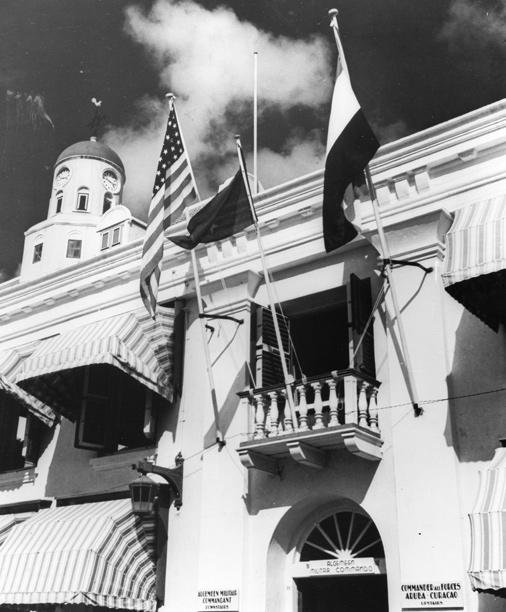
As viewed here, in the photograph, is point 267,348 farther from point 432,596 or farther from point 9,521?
point 9,521

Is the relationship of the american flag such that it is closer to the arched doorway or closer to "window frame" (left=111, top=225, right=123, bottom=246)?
the arched doorway

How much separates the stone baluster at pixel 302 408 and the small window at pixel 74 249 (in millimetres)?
32428

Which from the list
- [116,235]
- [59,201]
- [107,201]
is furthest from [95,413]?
[59,201]

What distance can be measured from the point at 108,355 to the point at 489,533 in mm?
7793

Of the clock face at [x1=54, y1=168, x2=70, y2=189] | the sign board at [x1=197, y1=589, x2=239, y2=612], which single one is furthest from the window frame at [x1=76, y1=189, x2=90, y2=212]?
the sign board at [x1=197, y1=589, x2=239, y2=612]

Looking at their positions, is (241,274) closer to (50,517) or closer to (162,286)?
(162,286)

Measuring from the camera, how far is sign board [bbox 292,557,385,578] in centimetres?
1216

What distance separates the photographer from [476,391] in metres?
11.6

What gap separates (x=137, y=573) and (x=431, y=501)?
18.9 ft

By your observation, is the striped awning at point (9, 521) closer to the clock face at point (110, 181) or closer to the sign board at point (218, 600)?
the sign board at point (218, 600)

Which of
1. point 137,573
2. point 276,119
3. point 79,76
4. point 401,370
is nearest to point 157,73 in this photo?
point 79,76

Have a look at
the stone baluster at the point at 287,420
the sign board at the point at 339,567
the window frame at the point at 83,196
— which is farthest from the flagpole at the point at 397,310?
the window frame at the point at 83,196

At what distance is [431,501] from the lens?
11.4 meters

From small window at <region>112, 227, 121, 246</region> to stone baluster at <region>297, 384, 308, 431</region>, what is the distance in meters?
29.4
